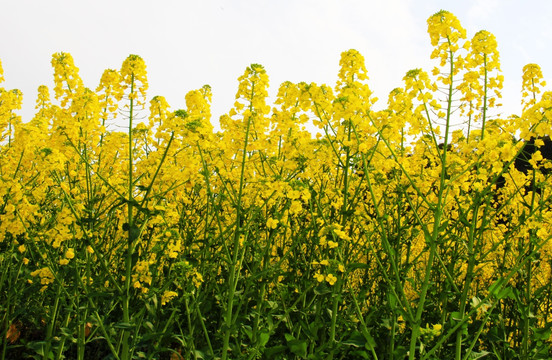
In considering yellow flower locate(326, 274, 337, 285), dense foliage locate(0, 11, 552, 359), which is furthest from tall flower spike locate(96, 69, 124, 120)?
yellow flower locate(326, 274, 337, 285)

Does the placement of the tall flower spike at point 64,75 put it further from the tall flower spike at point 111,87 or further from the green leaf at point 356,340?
the green leaf at point 356,340

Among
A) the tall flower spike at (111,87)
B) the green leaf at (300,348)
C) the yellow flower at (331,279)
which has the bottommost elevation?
the green leaf at (300,348)

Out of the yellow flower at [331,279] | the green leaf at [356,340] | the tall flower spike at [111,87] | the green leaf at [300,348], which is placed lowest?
the green leaf at [300,348]

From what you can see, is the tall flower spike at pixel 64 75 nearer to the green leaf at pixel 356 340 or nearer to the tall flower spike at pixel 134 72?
the tall flower spike at pixel 134 72

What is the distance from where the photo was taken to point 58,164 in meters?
3.02

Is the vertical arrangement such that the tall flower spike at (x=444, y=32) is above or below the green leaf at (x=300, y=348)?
above

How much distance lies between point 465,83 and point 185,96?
2.07 meters

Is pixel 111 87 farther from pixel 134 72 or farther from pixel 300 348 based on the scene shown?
pixel 300 348

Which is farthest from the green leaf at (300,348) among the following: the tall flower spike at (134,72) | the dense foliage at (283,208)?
the tall flower spike at (134,72)

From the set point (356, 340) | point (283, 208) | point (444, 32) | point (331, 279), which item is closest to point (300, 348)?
point (356, 340)

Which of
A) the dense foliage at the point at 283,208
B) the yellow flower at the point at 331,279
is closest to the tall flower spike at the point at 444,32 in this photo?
the dense foliage at the point at 283,208

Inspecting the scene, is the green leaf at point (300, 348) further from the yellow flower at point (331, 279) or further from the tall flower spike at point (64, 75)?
the tall flower spike at point (64, 75)

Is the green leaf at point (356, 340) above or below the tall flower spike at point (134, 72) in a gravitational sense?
below

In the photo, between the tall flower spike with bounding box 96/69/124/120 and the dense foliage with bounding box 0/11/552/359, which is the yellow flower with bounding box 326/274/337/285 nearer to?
the dense foliage with bounding box 0/11/552/359
